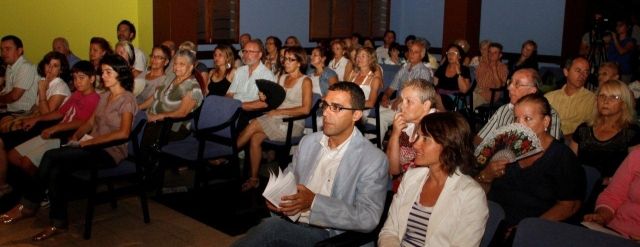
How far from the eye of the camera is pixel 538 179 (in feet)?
9.95

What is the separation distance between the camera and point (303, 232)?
8.90 ft

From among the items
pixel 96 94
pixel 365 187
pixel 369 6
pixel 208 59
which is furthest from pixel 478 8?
pixel 365 187

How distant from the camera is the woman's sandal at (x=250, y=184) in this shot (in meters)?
5.23

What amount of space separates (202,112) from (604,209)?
3214mm

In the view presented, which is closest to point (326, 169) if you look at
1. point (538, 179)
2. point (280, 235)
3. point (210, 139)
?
point (280, 235)

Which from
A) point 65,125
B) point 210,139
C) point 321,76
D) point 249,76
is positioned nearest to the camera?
point 65,125

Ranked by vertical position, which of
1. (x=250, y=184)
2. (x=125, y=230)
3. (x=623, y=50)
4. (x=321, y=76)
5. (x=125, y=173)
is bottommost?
(x=125, y=230)

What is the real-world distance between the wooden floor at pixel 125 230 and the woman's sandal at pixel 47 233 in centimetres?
3

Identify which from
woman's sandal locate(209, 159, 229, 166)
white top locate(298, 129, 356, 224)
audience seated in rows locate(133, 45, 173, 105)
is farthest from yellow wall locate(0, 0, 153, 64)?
white top locate(298, 129, 356, 224)

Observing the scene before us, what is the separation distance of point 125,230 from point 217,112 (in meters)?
1.23

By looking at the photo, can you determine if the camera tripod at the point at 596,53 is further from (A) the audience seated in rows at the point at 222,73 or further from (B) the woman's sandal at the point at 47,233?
(B) the woman's sandal at the point at 47,233

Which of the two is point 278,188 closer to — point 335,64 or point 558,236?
point 558,236

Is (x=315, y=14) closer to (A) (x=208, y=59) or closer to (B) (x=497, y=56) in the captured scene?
(A) (x=208, y=59)

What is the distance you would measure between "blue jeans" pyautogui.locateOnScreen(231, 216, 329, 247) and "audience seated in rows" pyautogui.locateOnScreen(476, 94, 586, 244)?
3.01 ft
